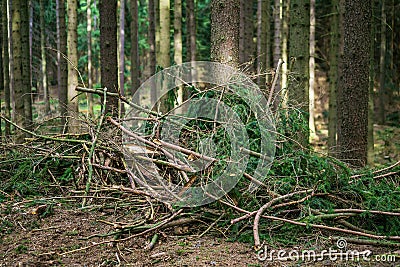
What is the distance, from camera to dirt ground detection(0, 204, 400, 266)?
12.8 ft

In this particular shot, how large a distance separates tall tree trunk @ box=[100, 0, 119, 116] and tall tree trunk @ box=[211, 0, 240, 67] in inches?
128

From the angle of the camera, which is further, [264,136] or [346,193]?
[264,136]

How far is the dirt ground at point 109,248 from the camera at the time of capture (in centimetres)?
392

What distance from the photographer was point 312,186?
16.0 ft

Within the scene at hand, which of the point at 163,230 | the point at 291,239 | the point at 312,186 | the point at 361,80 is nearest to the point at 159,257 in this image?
the point at 163,230

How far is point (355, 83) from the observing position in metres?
7.50

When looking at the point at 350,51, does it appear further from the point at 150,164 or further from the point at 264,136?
the point at 150,164

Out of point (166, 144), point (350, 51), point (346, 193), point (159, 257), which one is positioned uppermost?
point (350, 51)

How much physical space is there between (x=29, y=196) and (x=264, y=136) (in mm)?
2942

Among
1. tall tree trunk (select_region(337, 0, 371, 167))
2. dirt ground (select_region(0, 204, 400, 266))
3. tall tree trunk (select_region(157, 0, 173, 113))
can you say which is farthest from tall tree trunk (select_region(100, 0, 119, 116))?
dirt ground (select_region(0, 204, 400, 266))

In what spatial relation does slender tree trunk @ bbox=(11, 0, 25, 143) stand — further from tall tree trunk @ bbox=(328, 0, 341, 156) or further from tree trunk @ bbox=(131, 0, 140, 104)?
tall tree trunk @ bbox=(328, 0, 341, 156)

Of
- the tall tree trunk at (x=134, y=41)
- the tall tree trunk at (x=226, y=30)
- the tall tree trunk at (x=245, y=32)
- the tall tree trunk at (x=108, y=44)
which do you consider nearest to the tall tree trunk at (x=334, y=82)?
the tall tree trunk at (x=245, y=32)

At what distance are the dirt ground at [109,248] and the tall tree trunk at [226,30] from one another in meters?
3.03

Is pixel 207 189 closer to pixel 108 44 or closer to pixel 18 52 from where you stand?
pixel 108 44
